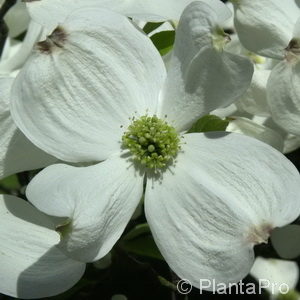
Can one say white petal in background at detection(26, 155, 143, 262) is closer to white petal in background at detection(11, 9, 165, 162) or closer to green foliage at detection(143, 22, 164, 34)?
white petal in background at detection(11, 9, 165, 162)

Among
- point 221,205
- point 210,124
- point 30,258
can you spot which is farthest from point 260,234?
point 30,258

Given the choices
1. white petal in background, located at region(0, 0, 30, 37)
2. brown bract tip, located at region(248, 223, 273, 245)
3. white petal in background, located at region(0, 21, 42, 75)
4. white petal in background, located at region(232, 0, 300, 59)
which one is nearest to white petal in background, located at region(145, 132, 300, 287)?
brown bract tip, located at region(248, 223, 273, 245)

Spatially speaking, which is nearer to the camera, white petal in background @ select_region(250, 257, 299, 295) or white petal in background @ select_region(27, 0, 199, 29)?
white petal in background @ select_region(27, 0, 199, 29)

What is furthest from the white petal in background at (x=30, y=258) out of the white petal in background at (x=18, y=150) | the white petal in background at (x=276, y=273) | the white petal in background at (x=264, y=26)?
the white petal in background at (x=276, y=273)

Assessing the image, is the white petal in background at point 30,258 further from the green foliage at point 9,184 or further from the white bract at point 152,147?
the green foliage at point 9,184

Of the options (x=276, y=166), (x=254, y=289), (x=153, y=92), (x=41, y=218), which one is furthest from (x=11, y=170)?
(x=254, y=289)

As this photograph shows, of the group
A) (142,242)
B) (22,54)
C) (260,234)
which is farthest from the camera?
(22,54)

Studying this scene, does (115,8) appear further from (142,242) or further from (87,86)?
(142,242)
